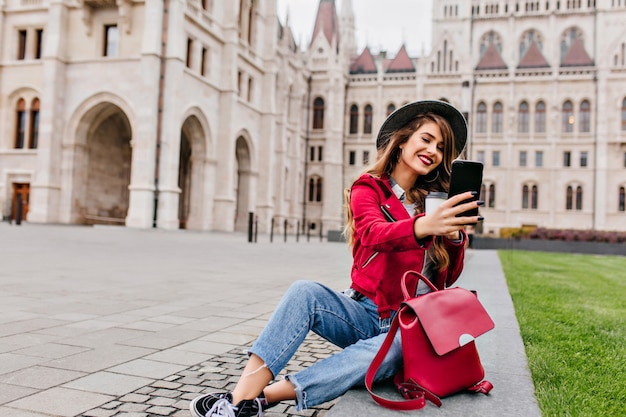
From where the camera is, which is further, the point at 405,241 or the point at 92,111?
the point at 92,111

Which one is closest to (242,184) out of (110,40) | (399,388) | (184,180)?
(184,180)

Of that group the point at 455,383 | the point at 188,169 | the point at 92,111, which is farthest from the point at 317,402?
the point at 188,169

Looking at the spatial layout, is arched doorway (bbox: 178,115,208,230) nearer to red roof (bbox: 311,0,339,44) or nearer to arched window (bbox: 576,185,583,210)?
red roof (bbox: 311,0,339,44)

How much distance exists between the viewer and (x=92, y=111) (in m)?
25.2

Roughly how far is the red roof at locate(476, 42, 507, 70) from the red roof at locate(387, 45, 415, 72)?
19.7ft

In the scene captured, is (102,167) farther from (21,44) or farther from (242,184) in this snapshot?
(242,184)

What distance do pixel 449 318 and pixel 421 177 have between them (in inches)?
34.5

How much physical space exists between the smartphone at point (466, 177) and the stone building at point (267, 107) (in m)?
21.9

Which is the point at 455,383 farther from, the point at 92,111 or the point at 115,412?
the point at 92,111

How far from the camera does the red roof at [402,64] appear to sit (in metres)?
50.7

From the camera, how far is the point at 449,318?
2350 mm

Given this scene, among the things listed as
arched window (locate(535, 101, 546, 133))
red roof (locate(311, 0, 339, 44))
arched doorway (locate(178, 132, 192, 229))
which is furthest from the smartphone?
red roof (locate(311, 0, 339, 44))

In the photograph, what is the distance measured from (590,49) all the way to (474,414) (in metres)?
52.9

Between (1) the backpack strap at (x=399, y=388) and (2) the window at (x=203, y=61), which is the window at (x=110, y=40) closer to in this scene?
(2) the window at (x=203, y=61)
